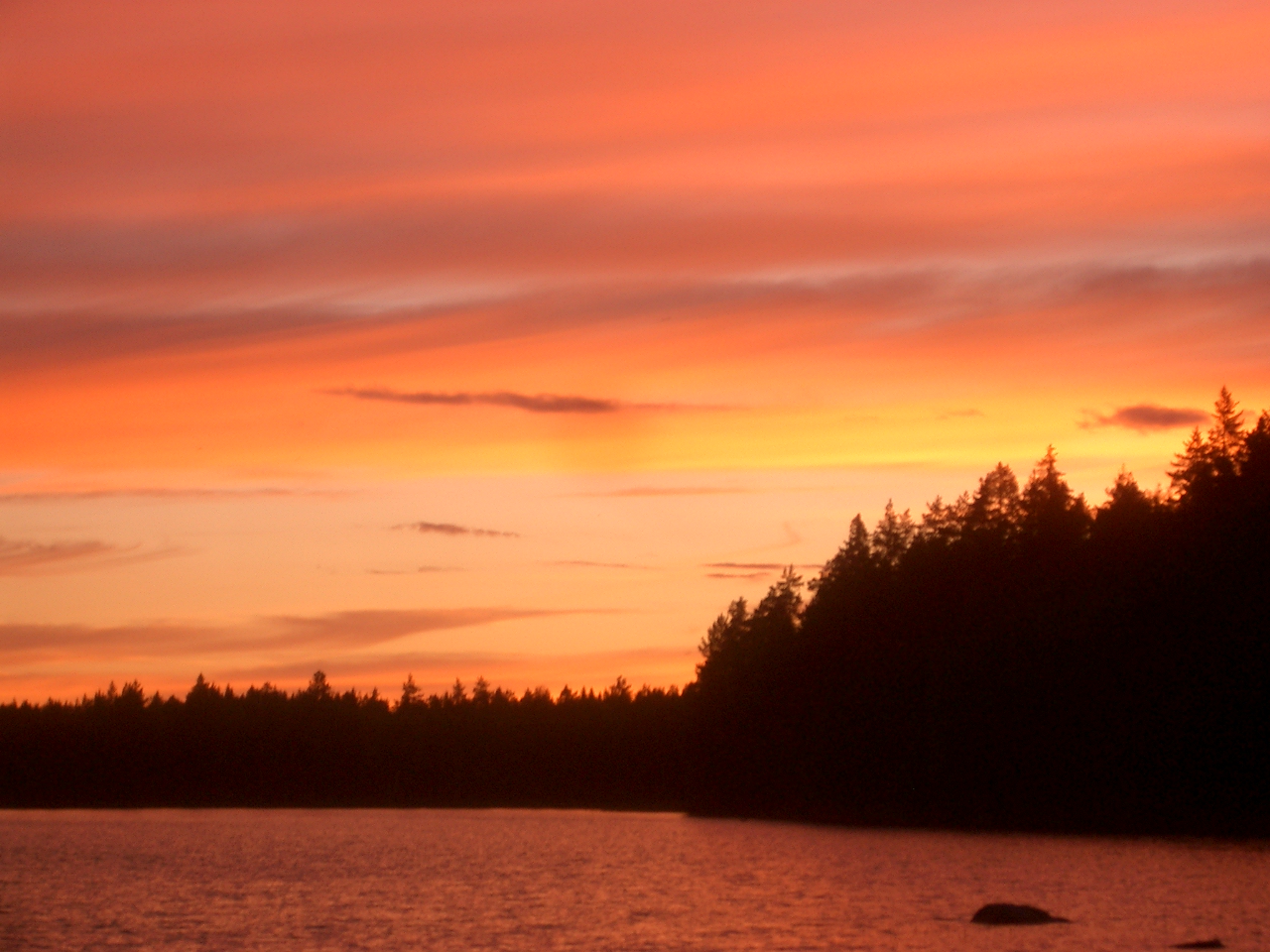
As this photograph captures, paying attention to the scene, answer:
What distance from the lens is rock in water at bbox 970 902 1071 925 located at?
4862 cm

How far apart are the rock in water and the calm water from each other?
0.82 metres

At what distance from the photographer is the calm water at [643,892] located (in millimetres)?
50219

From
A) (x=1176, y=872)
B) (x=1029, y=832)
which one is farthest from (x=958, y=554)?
(x=1176, y=872)

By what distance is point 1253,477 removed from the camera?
93938 millimetres

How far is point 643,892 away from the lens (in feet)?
225

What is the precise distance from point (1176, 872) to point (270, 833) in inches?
3558

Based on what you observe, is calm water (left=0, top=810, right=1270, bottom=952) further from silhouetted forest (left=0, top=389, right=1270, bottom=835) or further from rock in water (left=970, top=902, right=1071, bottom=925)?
silhouetted forest (left=0, top=389, right=1270, bottom=835)

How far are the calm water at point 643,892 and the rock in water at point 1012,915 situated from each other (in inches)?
32.2

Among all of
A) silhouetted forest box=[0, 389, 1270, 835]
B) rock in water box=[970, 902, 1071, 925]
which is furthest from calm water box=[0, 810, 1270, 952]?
silhouetted forest box=[0, 389, 1270, 835]

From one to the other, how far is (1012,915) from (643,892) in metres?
23.7

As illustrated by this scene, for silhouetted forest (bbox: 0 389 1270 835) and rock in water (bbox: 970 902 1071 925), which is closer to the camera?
rock in water (bbox: 970 902 1071 925)

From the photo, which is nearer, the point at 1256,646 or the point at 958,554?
the point at 1256,646

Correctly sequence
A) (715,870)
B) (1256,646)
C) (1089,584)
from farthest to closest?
1. (1089,584)
2. (1256,646)
3. (715,870)

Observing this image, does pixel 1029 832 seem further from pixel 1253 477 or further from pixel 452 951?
pixel 452 951
